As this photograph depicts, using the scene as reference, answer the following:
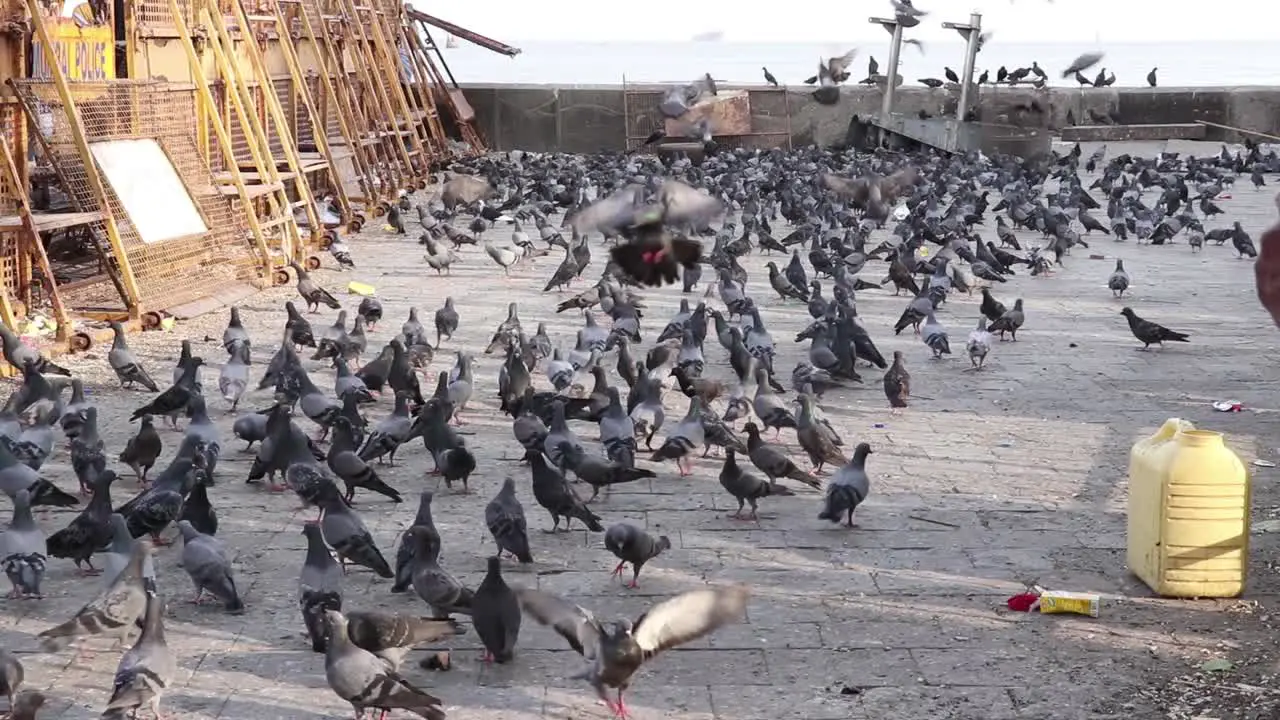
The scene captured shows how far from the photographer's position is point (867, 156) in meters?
31.9

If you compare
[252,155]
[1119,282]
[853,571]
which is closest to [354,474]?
[853,571]

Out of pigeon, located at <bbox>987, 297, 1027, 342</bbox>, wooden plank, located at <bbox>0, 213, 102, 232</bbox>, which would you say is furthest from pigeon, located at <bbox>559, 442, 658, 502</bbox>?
pigeon, located at <bbox>987, 297, 1027, 342</bbox>

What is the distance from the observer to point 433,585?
6328 mm

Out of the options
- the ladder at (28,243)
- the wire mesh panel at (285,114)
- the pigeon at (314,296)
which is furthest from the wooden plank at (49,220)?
the wire mesh panel at (285,114)

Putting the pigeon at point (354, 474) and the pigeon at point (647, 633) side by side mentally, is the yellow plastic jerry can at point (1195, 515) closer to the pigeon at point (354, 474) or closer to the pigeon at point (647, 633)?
the pigeon at point (647, 633)

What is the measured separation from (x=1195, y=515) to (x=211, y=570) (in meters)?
4.19

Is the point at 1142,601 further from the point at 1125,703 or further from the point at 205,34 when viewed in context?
the point at 205,34

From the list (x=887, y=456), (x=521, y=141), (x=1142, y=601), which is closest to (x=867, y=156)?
(x=521, y=141)

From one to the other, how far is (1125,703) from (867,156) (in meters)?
26.8

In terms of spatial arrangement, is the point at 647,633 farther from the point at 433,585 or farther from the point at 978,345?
the point at 978,345

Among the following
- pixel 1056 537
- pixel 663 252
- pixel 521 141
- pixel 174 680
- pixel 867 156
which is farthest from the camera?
pixel 521 141

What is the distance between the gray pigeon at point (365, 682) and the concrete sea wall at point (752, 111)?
96.8ft

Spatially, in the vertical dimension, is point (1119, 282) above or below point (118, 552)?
below

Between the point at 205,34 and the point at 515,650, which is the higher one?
the point at 205,34
